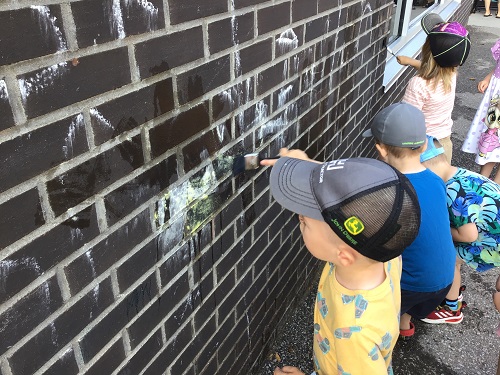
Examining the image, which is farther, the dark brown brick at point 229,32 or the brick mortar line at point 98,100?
the dark brown brick at point 229,32

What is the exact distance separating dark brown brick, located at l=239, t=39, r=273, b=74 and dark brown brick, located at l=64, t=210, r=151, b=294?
2.39 ft

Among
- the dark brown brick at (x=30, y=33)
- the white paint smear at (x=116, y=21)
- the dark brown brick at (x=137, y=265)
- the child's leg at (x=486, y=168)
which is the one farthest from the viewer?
the child's leg at (x=486, y=168)

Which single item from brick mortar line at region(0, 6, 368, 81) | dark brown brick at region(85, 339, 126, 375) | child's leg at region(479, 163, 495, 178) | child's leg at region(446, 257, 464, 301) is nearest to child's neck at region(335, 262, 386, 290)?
dark brown brick at region(85, 339, 126, 375)

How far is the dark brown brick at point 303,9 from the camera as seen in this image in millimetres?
2115

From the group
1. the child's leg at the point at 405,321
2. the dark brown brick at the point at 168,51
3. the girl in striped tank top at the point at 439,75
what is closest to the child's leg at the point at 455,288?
the child's leg at the point at 405,321

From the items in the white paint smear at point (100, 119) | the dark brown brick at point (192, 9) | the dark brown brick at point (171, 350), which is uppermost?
the dark brown brick at point (192, 9)

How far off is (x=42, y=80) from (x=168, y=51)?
445mm

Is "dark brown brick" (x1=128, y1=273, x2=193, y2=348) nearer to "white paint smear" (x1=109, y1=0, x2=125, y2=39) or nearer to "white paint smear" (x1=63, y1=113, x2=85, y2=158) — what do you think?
"white paint smear" (x1=63, y1=113, x2=85, y2=158)

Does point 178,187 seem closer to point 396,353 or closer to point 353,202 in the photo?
point 353,202

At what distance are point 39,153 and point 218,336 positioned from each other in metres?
1.30

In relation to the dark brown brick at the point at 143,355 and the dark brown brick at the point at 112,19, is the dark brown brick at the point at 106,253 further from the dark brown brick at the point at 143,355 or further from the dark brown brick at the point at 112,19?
the dark brown brick at the point at 112,19

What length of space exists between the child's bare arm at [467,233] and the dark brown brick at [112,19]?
2012 mm

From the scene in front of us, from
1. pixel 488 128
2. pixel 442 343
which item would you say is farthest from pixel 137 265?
pixel 488 128

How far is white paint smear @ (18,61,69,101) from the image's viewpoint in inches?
38.5
